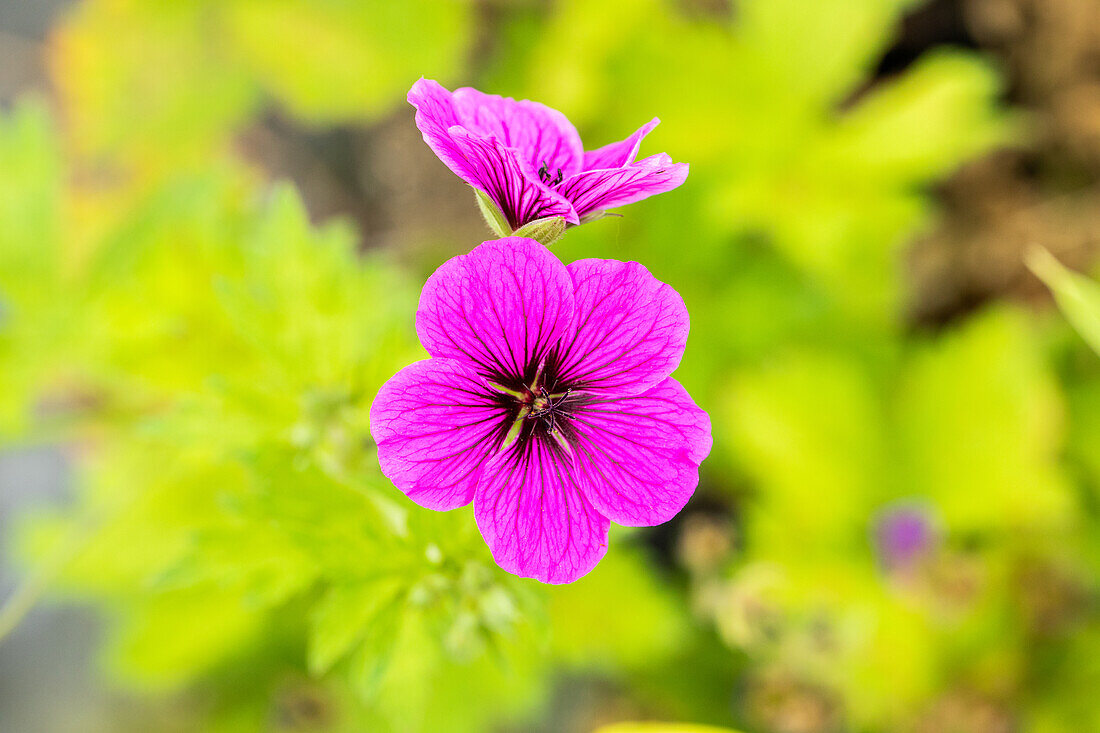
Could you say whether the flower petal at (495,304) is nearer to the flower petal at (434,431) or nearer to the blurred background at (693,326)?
the flower petal at (434,431)

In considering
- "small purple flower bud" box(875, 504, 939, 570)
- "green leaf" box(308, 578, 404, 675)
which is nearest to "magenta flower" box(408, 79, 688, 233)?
"green leaf" box(308, 578, 404, 675)

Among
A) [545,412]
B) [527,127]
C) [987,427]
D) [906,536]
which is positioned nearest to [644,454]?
[545,412]

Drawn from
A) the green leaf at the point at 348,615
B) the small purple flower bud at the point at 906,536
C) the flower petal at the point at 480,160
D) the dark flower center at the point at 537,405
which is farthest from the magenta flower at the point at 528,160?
the small purple flower bud at the point at 906,536

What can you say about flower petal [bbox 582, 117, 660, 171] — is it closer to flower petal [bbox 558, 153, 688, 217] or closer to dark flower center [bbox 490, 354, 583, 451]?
flower petal [bbox 558, 153, 688, 217]

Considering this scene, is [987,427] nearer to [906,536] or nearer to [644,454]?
[906,536]

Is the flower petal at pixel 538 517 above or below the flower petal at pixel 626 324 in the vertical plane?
below

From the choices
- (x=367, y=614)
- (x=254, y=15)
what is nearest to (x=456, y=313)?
(x=367, y=614)
